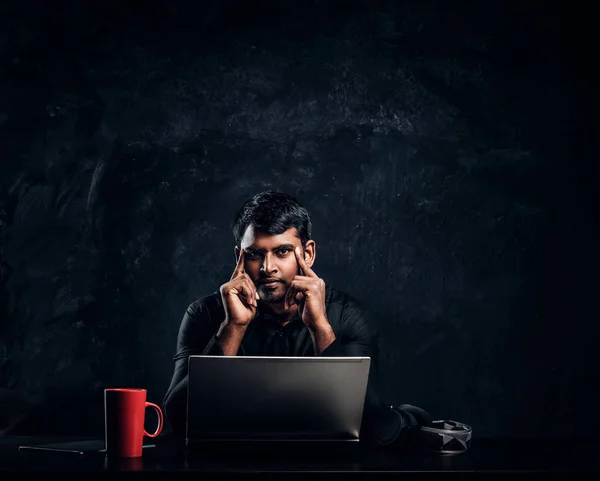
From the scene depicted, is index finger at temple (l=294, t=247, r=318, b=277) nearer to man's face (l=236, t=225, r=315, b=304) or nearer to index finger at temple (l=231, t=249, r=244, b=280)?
man's face (l=236, t=225, r=315, b=304)

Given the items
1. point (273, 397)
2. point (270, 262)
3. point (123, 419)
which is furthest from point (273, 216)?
point (123, 419)

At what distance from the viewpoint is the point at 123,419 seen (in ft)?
5.25

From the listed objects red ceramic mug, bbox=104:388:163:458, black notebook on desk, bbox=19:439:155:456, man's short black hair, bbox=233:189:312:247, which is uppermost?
man's short black hair, bbox=233:189:312:247

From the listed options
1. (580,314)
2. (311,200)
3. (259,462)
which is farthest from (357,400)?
(580,314)

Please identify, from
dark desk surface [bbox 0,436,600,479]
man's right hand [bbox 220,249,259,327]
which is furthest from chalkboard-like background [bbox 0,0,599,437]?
dark desk surface [bbox 0,436,600,479]

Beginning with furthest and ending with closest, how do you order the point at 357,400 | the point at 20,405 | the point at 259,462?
the point at 20,405, the point at 357,400, the point at 259,462

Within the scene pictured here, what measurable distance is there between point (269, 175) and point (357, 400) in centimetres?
146

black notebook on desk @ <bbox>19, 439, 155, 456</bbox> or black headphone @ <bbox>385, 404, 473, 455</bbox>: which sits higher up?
black headphone @ <bbox>385, 404, 473, 455</bbox>

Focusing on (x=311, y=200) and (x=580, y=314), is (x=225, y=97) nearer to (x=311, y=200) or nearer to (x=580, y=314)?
(x=311, y=200)

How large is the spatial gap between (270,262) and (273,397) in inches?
40.8

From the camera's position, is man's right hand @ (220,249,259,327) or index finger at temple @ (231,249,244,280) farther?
index finger at temple @ (231,249,244,280)

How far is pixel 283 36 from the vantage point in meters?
3.06

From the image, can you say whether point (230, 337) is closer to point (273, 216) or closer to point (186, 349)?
point (186, 349)

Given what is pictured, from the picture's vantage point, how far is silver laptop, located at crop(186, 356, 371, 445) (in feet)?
5.44
